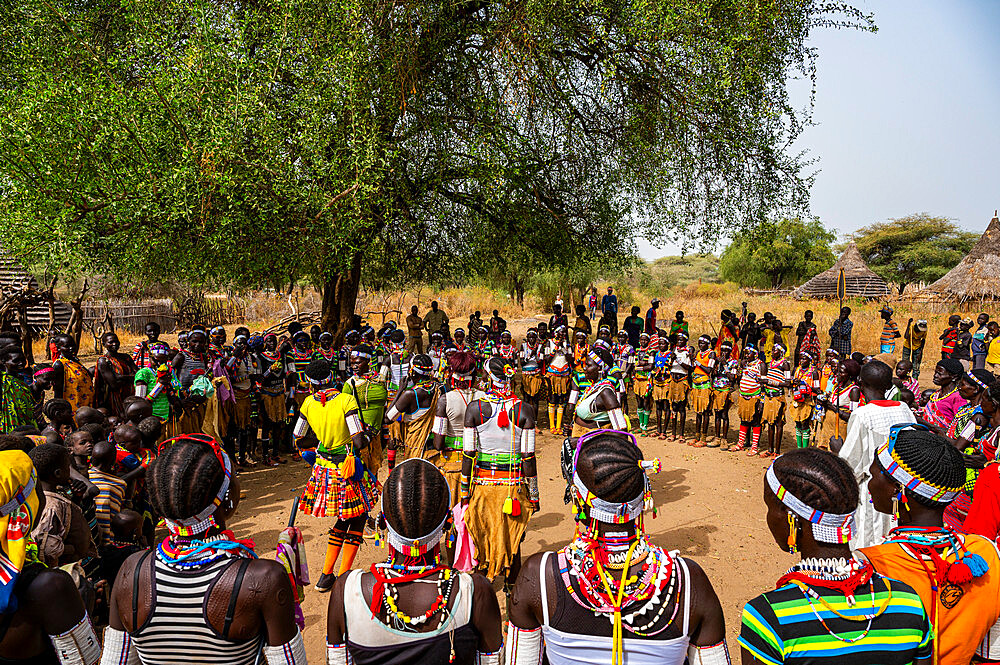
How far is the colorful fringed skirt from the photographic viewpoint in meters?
5.37

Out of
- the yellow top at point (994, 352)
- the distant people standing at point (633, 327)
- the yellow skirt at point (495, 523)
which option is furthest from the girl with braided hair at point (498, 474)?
the yellow top at point (994, 352)

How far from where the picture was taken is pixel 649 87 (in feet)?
42.9

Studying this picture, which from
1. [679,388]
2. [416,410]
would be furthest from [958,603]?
[679,388]

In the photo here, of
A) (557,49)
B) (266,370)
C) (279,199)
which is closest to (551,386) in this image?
(266,370)

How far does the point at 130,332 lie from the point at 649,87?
21825 millimetres

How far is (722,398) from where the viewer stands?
1051cm

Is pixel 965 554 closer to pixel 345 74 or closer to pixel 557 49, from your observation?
pixel 345 74

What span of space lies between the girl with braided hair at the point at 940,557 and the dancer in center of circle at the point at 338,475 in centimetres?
410

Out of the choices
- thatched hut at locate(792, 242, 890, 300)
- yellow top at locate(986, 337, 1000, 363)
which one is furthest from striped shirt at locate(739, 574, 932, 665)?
thatched hut at locate(792, 242, 890, 300)

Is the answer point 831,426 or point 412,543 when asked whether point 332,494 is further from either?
point 831,426

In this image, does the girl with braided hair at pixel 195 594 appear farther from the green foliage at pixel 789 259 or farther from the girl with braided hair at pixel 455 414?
the green foliage at pixel 789 259

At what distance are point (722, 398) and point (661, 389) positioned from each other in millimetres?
1142

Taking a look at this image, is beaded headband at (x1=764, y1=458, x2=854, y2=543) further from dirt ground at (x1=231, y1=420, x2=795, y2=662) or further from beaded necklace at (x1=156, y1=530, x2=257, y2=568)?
dirt ground at (x1=231, y1=420, x2=795, y2=662)

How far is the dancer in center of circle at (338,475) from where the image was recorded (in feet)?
17.7
